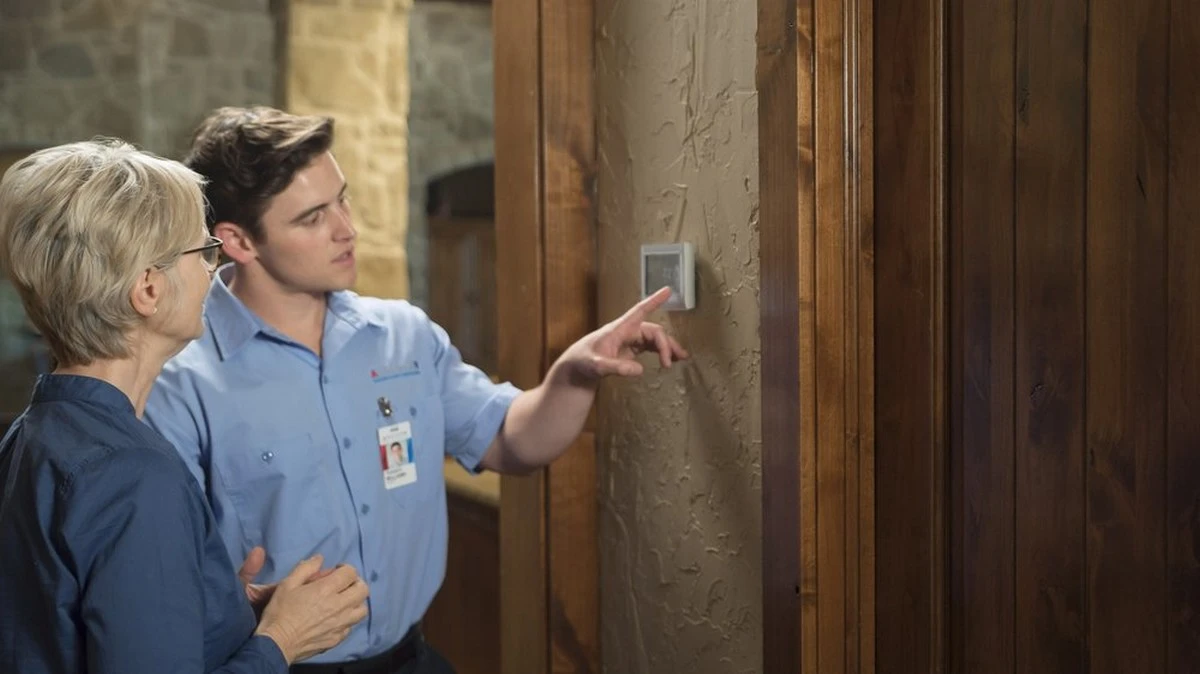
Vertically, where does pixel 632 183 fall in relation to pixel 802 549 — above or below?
above

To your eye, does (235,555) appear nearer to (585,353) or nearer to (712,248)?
(585,353)

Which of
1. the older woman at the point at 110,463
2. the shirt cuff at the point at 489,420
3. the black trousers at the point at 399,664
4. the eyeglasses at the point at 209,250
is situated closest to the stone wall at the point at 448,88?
the shirt cuff at the point at 489,420

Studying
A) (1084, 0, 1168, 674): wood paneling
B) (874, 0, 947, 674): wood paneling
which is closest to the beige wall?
(874, 0, 947, 674): wood paneling

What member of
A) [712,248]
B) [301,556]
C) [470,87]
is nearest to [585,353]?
[712,248]

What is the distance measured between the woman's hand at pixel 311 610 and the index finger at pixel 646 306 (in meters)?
0.61

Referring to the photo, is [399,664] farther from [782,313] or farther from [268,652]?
[782,313]

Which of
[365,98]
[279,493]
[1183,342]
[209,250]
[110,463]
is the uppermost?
[365,98]

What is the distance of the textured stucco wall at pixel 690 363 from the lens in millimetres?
1854

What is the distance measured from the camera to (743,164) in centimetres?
183

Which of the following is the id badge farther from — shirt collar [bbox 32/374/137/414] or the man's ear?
shirt collar [bbox 32/374/137/414]

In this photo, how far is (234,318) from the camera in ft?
6.77

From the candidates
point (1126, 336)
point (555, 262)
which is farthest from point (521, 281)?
point (1126, 336)

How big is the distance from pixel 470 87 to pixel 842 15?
8.05 meters

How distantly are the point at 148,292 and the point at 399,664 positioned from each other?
91 centimetres
